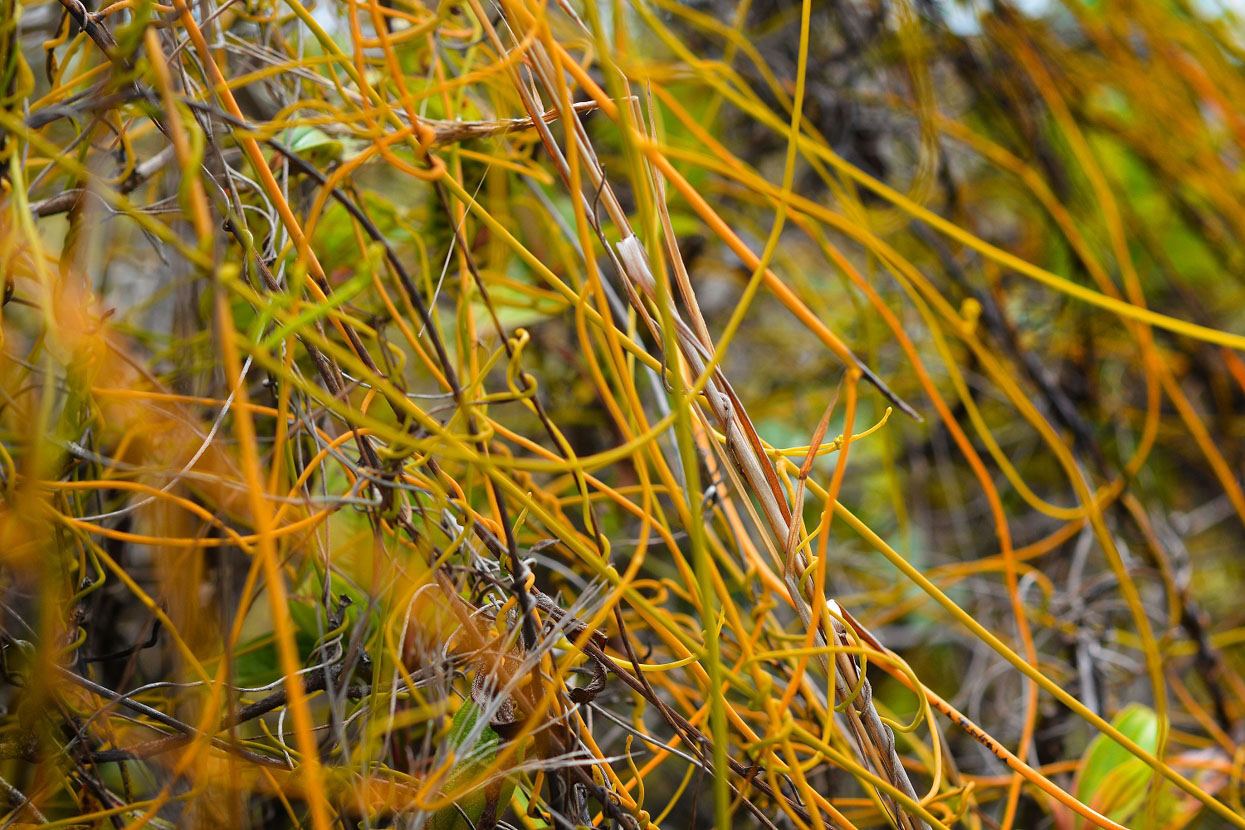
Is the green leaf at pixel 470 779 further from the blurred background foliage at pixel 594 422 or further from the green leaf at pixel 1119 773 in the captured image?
the green leaf at pixel 1119 773

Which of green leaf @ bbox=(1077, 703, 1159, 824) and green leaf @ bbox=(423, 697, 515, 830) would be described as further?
green leaf @ bbox=(1077, 703, 1159, 824)

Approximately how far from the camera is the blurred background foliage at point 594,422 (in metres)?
0.36

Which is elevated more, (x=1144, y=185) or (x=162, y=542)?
(x=1144, y=185)

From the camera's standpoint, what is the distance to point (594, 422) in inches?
32.4

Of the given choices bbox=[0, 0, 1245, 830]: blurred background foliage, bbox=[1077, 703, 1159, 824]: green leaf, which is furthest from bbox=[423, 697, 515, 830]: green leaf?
bbox=[1077, 703, 1159, 824]: green leaf

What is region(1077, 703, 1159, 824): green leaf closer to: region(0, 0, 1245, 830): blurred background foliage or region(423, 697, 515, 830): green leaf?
region(0, 0, 1245, 830): blurred background foliage

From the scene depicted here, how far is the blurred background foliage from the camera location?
36 centimetres

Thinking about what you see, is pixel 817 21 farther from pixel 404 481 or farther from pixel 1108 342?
pixel 404 481

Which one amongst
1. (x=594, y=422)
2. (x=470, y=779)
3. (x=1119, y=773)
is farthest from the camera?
(x=594, y=422)

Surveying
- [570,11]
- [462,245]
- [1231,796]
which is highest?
[570,11]

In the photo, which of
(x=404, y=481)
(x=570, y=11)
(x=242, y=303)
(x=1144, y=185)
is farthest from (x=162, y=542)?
(x=1144, y=185)

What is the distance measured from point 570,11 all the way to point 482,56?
238mm

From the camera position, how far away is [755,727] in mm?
583

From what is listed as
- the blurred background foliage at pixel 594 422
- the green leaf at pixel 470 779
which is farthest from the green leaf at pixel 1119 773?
the green leaf at pixel 470 779
